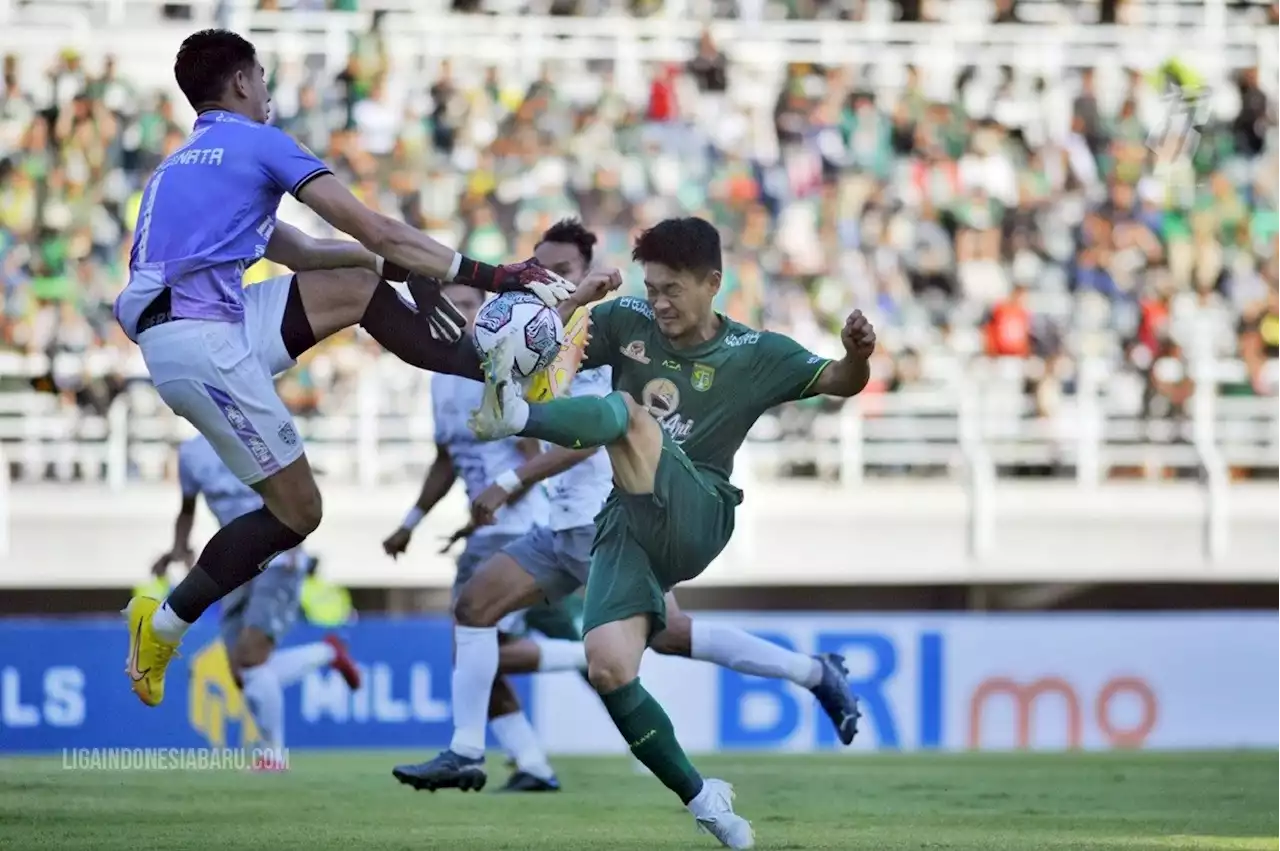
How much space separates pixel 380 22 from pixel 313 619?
6653 millimetres

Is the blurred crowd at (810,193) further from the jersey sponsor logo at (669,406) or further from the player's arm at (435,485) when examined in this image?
the jersey sponsor logo at (669,406)

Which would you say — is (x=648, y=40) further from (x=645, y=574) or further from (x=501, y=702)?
(x=645, y=574)

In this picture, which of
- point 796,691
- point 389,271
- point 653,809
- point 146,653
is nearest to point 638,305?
point 389,271

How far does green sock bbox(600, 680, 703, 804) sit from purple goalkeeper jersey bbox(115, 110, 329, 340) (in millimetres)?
1933

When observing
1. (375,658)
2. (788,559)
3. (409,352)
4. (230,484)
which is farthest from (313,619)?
(409,352)

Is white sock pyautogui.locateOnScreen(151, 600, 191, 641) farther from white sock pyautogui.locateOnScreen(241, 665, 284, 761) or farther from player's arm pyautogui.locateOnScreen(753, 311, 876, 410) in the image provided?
white sock pyautogui.locateOnScreen(241, 665, 284, 761)

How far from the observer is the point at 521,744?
10773mm

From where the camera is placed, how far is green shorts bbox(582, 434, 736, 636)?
768cm

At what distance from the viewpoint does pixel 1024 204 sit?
21.3 m

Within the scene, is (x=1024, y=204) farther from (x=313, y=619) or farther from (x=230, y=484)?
(x=230, y=484)

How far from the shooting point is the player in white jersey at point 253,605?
12.2 meters

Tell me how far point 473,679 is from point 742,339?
2.47 metres

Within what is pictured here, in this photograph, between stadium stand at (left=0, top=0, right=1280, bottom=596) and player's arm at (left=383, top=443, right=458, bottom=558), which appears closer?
player's arm at (left=383, top=443, right=458, bottom=558)

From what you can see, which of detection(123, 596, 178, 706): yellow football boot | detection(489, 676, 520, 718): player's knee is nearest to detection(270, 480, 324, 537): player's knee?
detection(123, 596, 178, 706): yellow football boot
